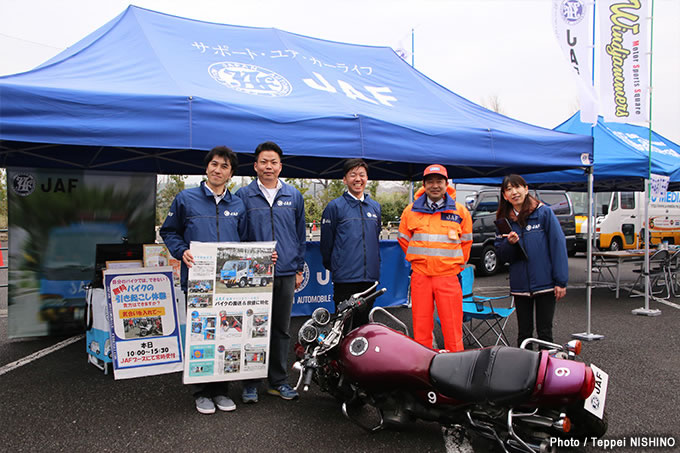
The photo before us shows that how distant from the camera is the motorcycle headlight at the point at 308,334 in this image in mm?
2914

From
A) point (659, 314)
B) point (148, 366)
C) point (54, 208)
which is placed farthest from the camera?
point (659, 314)

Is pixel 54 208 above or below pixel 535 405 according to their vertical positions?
above

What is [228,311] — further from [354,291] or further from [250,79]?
[250,79]

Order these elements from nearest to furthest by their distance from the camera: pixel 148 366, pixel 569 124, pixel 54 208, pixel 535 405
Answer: pixel 535 405
pixel 148 366
pixel 54 208
pixel 569 124

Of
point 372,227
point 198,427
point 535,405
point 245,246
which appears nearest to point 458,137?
point 372,227

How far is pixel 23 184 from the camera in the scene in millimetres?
4973

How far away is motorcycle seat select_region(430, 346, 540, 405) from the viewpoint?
7.55ft

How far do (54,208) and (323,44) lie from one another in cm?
375

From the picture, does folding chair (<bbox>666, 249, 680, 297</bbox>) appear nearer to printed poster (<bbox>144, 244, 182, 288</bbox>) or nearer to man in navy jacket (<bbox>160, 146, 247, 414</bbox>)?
man in navy jacket (<bbox>160, 146, 247, 414</bbox>)

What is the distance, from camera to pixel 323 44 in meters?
5.91

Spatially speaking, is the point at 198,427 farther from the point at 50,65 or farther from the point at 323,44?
the point at 323,44

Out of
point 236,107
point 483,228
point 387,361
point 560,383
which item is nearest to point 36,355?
point 236,107

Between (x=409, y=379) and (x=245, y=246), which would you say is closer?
(x=409, y=379)

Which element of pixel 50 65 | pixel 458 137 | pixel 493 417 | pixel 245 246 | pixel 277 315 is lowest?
pixel 493 417
